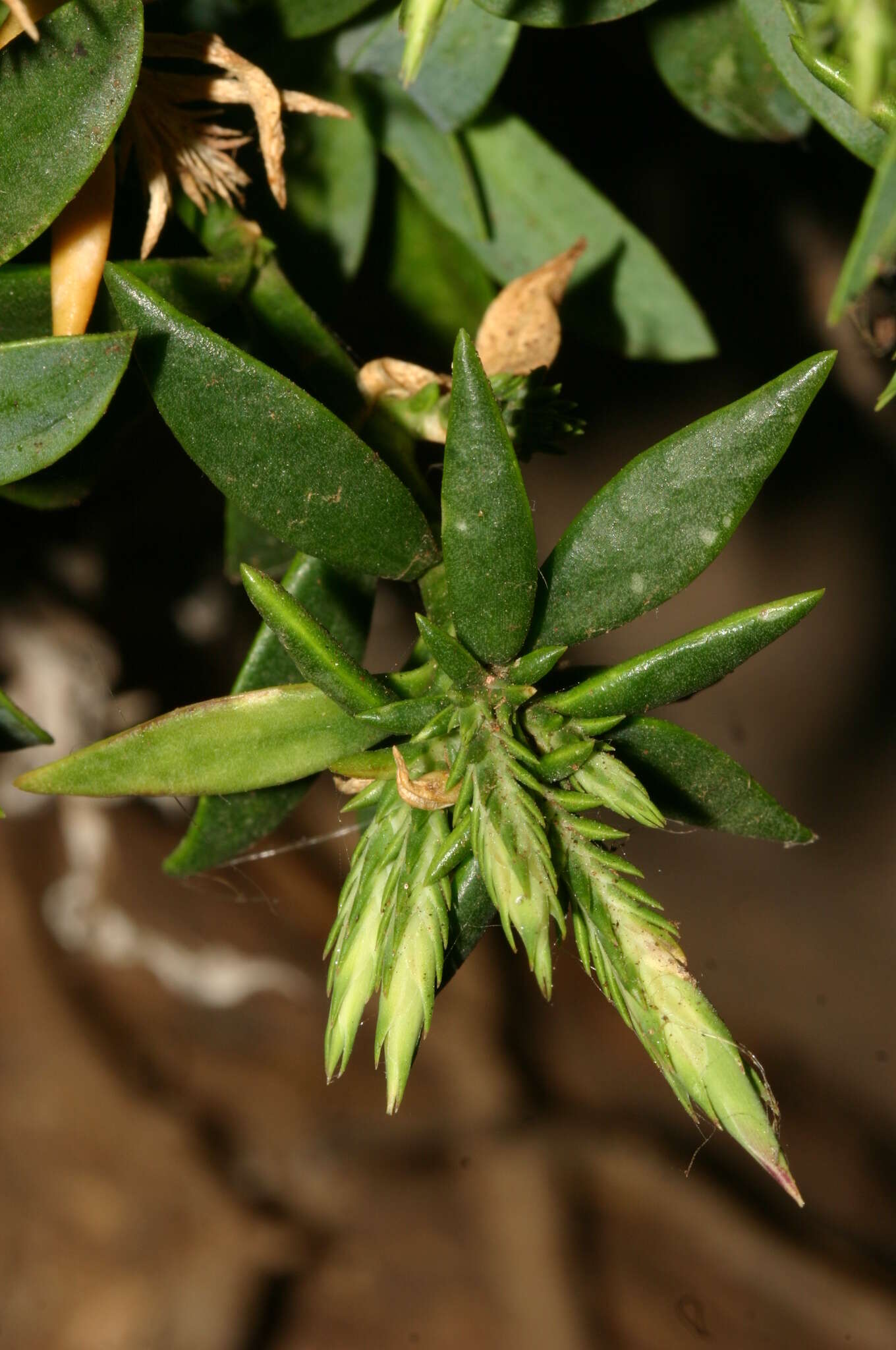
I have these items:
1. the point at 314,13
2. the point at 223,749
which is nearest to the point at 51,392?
the point at 223,749

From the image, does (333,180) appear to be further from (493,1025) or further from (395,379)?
(493,1025)

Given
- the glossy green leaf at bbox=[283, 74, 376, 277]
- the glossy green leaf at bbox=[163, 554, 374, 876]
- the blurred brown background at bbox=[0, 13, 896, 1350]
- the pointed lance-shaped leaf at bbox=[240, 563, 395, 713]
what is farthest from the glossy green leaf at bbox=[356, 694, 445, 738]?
the blurred brown background at bbox=[0, 13, 896, 1350]

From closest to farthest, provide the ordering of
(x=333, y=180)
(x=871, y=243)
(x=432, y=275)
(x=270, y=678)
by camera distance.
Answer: (x=871, y=243)
(x=270, y=678)
(x=333, y=180)
(x=432, y=275)

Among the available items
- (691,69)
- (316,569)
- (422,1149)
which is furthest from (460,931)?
(422,1149)

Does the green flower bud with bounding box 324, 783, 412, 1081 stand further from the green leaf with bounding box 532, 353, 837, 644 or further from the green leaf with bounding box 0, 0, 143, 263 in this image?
the green leaf with bounding box 0, 0, 143, 263

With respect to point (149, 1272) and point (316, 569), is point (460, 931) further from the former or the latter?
point (149, 1272)

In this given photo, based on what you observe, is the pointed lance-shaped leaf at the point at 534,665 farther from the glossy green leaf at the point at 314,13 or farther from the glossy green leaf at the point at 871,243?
the glossy green leaf at the point at 314,13

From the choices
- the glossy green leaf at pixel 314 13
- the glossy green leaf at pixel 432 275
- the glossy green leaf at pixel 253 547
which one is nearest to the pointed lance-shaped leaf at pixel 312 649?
the glossy green leaf at pixel 253 547
